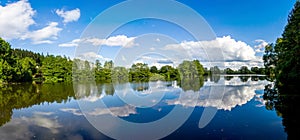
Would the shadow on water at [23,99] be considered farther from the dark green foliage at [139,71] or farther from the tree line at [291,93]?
the dark green foliage at [139,71]

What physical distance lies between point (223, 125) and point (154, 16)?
9139 mm

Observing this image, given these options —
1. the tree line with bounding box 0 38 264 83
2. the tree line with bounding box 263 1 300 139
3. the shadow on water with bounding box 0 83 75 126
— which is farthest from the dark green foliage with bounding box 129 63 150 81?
the tree line with bounding box 263 1 300 139

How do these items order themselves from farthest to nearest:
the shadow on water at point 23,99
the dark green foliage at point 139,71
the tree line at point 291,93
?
1. the dark green foliage at point 139,71
2. the shadow on water at point 23,99
3. the tree line at point 291,93

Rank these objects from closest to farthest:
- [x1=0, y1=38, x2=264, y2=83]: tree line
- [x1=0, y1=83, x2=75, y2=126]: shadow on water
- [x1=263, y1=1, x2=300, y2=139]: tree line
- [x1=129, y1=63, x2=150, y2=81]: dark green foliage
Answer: [x1=263, y1=1, x2=300, y2=139]: tree line, [x1=0, y1=83, x2=75, y2=126]: shadow on water, [x1=0, y1=38, x2=264, y2=83]: tree line, [x1=129, y1=63, x2=150, y2=81]: dark green foliage

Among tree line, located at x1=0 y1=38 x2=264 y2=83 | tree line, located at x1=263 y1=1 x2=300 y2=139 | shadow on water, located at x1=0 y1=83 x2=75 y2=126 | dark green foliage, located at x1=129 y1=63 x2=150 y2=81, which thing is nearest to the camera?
tree line, located at x1=263 y1=1 x2=300 y2=139

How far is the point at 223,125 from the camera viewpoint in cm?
1142

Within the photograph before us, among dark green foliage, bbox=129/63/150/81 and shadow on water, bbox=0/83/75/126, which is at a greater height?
dark green foliage, bbox=129/63/150/81

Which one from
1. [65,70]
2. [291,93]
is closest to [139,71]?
[65,70]

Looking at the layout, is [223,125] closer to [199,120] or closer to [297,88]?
[199,120]

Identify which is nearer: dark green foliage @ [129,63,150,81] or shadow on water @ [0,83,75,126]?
shadow on water @ [0,83,75,126]

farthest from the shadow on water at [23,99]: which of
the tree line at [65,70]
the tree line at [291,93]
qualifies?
the tree line at [65,70]

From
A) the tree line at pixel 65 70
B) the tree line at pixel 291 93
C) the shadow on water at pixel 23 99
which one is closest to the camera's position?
the tree line at pixel 291 93

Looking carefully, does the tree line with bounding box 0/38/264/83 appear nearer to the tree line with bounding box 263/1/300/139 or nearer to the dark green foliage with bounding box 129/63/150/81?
the dark green foliage with bounding box 129/63/150/81

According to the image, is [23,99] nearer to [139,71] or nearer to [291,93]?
[291,93]
